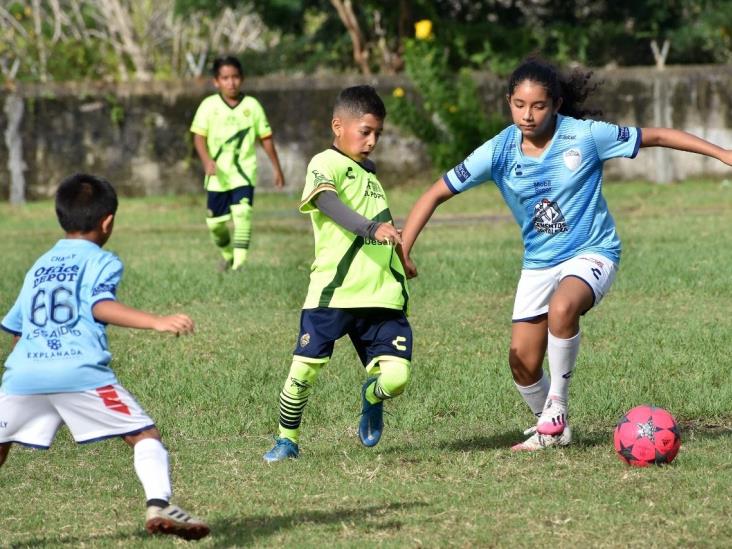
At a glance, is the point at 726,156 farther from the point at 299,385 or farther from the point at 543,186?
the point at 299,385

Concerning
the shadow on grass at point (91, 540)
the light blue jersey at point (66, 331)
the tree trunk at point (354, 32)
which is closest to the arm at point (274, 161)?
the shadow on grass at point (91, 540)

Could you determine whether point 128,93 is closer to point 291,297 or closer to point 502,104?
point 502,104

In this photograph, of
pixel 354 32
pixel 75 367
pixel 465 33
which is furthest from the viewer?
pixel 354 32

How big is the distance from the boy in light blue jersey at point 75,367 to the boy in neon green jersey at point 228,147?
848 centimetres

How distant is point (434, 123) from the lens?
22.5 metres

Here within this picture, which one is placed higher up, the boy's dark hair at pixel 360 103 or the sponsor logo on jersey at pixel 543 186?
the boy's dark hair at pixel 360 103

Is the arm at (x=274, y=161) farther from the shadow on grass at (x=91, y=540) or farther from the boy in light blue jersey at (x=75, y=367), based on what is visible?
the boy in light blue jersey at (x=75, y=367)

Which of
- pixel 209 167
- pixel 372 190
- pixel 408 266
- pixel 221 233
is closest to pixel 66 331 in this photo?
pixel 408 266

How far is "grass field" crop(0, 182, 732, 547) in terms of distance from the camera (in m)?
5.50

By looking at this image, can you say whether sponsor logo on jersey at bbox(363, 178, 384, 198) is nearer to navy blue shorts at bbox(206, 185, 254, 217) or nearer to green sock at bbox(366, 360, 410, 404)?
green sock at bbox(366, 360, 410, 404)

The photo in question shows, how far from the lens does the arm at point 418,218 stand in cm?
664

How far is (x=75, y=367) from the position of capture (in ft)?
16.1

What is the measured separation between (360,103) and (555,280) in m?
1.31

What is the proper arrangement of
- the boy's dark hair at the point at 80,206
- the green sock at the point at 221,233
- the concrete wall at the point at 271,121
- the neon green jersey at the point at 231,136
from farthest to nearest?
the concrete wall at the point at 271,121 < the neon green jersey at the point at 231,136 < the green sock at the point at 221,233 < the boy's dark hair at the point at 80,206
